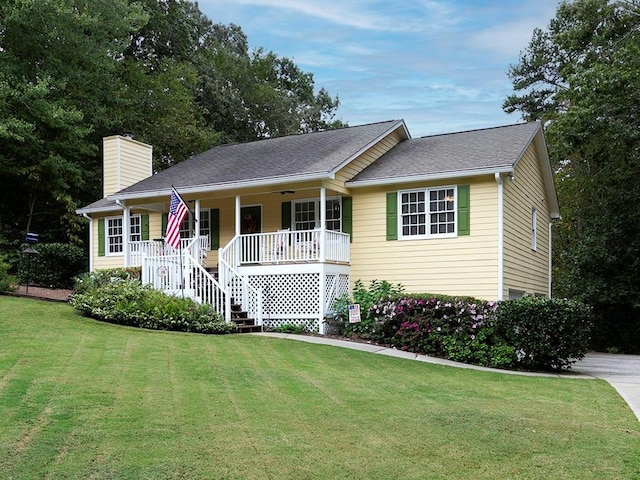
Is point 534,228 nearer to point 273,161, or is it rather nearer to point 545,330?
point 545,330

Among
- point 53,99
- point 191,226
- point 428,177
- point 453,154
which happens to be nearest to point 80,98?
point 53,99

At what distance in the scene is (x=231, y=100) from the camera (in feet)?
120

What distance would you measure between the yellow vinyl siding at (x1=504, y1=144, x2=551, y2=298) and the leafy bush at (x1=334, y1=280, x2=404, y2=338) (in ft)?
9.08

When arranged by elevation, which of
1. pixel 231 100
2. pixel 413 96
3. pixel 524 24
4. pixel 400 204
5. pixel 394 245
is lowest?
pixel 394 245

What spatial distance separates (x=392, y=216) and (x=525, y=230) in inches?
157

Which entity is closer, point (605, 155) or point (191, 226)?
point (605, 155)

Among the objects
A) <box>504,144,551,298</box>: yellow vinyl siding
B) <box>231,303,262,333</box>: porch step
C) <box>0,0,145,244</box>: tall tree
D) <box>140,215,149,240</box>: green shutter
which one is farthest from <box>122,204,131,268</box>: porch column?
<box>504,144,551,298</box>: yellow vinyl siding

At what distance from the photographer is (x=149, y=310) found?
1411 centimetres

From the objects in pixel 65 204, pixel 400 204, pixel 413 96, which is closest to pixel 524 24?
pixel 413 96

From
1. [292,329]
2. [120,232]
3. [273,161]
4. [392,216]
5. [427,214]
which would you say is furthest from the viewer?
[120,232]

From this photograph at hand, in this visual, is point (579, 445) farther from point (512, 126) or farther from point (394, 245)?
point (512, 126)

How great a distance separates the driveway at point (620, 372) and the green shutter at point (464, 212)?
12.4 ft

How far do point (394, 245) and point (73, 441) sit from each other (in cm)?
1122

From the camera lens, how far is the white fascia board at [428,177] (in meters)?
14.3
